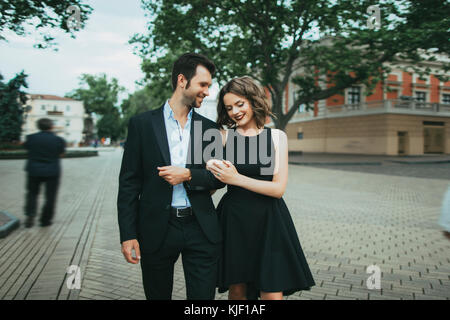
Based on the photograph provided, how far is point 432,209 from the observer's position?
830 cm

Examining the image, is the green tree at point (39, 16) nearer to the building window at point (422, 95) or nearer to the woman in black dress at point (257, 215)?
the woman in black dress at point (257, 215)

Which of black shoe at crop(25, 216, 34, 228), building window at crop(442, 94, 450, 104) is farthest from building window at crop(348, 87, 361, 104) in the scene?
black shoe at crop(25, 216, 34, 228)

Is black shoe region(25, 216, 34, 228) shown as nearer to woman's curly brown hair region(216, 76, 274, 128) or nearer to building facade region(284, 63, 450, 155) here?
woman's curly brown hair region(216, 76, 274, 128)

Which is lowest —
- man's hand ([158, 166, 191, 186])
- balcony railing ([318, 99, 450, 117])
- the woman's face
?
man's hand ([158, 166, 191, 186])

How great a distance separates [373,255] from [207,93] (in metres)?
4.05

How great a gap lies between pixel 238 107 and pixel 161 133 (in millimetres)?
509

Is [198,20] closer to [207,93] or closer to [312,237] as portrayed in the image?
[312,237]

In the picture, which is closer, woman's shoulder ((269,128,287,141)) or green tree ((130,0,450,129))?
woman's shoulder ((269,128,287,141))

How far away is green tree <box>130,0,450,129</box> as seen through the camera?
13.5m

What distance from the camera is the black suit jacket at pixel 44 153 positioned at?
18.4 ft

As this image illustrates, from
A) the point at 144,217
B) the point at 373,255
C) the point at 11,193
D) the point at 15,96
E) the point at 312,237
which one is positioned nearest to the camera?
the point at 144,217

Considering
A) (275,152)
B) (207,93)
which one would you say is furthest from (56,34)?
(275,152)

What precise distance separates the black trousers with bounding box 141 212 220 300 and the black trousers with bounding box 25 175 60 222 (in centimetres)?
487

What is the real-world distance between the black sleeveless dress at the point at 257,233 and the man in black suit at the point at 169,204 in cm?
12
